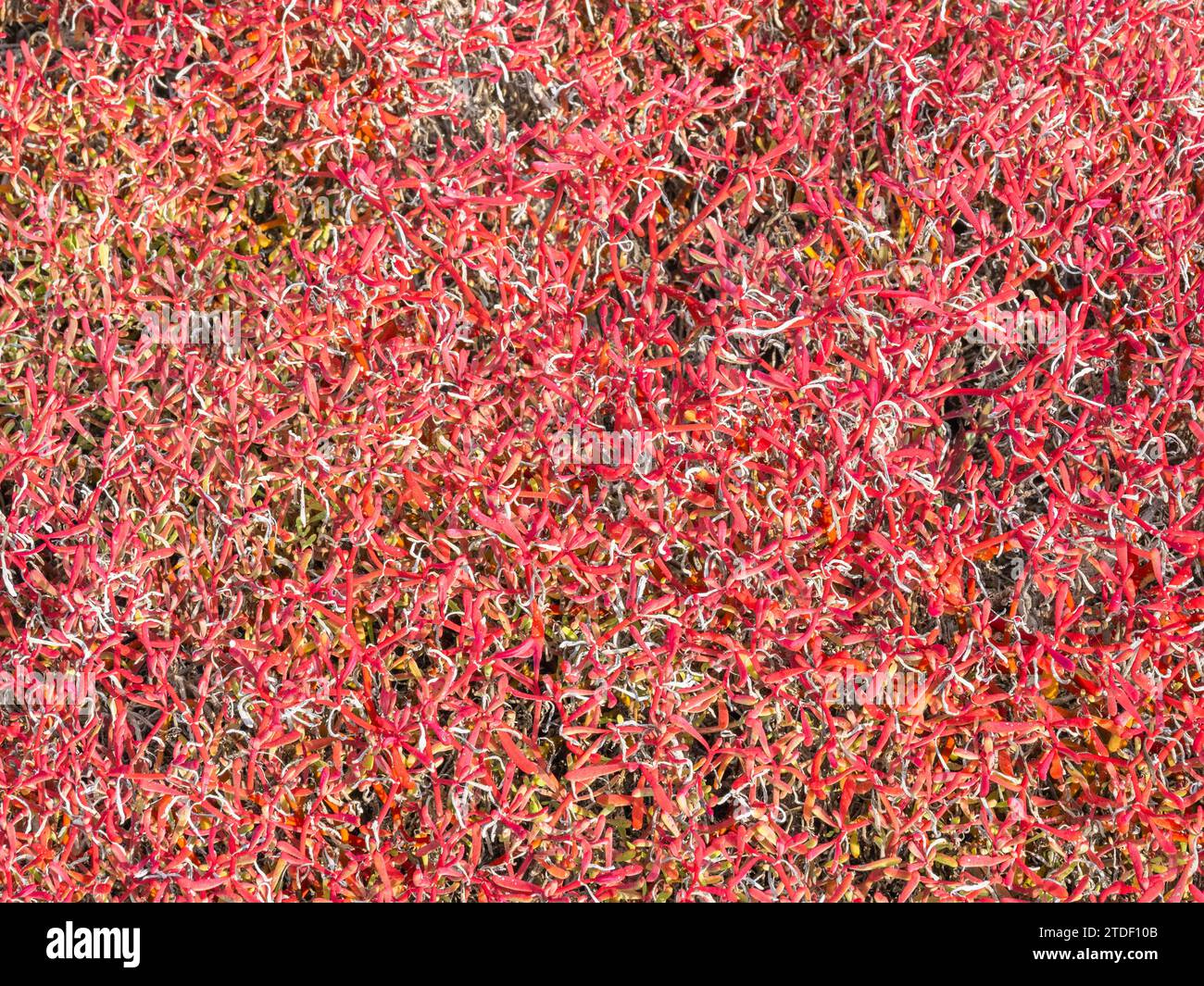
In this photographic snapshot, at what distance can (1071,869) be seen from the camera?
823 mm

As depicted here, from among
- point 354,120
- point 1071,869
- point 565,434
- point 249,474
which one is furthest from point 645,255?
point 1071,869

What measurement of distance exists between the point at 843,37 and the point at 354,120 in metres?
0.48

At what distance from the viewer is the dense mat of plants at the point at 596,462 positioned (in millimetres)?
802

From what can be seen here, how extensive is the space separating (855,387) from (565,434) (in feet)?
0.88

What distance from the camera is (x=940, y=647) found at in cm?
80

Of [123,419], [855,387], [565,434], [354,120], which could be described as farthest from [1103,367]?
[123,419]

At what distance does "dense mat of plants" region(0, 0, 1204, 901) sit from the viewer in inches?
31.6

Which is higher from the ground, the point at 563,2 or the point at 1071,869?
the point at 563,2

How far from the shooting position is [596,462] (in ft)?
2.67
